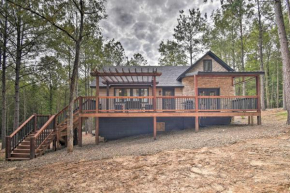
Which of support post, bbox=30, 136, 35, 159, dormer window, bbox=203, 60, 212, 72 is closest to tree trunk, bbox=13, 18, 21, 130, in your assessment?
support post, bbox=30, 136, 35, 159

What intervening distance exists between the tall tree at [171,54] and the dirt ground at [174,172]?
70.2ft

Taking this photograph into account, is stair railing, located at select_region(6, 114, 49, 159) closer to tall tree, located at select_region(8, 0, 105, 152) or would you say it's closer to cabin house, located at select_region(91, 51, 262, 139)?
tall tree, located at select_region(8, 0, 105, 152)

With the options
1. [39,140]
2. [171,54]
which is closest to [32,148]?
[39,140]

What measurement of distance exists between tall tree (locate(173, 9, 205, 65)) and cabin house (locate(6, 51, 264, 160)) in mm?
9421

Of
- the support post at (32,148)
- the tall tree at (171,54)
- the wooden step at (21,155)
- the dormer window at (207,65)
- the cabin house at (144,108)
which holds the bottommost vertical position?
the wooden step at (21,155)

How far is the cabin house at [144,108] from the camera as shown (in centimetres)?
897

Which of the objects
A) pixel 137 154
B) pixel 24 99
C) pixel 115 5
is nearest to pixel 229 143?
pixel 137 154

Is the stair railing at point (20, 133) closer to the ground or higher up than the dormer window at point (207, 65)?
closer to the ground

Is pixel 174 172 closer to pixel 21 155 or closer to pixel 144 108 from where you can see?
pixel 21 155

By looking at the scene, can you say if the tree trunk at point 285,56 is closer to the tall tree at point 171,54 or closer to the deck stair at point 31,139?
the deck stair at point 31,139

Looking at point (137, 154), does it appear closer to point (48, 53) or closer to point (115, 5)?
point (48, 53)

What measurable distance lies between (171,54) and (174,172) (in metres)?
26.7

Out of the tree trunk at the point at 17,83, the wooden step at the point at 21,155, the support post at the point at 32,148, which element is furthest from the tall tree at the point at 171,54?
the wooden step at the point at 21,155

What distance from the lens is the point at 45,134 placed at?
29.9ft
